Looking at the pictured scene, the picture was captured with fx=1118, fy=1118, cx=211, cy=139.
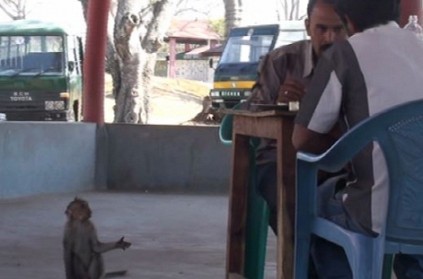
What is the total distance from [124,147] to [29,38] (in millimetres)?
14773

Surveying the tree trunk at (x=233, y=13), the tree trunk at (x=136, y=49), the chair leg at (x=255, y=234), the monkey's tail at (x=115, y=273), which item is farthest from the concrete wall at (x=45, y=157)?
the tree trunk at (x=233, y=13)

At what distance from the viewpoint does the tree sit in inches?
913

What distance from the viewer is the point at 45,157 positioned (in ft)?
38.6

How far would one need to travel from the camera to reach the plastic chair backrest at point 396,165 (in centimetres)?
368

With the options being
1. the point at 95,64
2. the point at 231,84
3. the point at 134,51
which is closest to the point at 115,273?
the point at 95,64

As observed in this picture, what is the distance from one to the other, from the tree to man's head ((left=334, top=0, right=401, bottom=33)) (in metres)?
18.9

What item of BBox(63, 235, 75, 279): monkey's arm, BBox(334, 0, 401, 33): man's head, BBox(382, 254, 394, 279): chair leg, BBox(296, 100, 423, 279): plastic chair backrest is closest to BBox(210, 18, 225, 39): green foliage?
BBox(63, 235, 75, 279): monkey's arm

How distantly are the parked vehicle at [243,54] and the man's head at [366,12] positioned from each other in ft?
78.7

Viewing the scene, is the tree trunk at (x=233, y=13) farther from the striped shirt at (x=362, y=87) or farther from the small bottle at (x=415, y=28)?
the striped shirt at (x=362, y=87)

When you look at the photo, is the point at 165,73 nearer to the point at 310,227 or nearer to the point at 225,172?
the point at 225,172

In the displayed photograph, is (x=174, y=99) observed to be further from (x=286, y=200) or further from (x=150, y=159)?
(x=286, y=200)

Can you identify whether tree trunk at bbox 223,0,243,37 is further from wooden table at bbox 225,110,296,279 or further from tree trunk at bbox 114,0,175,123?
wooden table at bbox 225,110,296,279

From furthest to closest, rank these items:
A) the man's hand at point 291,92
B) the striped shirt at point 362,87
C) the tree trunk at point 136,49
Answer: the tree trunk at point 136,49 < the man's hand at point 291,92 < the striped shirt at point 362,87

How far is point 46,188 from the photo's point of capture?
11789 mm
